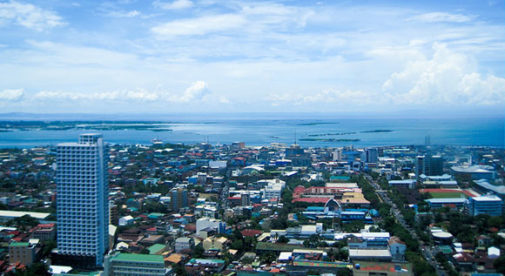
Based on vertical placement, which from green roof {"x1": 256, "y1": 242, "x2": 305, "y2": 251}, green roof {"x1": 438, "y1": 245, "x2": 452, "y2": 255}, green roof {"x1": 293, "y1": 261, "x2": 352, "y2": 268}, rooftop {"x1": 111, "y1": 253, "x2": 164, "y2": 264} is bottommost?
green roof {"x1": 256, "y1": 242, "x2": 305, "y2": 251}

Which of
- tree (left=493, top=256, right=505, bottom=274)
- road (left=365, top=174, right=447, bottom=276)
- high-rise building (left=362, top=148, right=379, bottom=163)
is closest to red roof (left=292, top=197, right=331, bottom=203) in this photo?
road (left=365, top=174, right=447, bottom=276)

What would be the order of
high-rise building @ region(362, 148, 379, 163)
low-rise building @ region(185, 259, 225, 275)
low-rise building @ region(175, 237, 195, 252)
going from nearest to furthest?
1. low-rise building @ region(185, 259, 225, 275)
2. low-rise building @ region(175, 237, 195, 252)
3. high-rise building @ region(362, 148, 379, 163)

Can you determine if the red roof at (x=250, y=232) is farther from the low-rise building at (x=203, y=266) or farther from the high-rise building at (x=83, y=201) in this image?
the high-rise building at (x=83, y=201)

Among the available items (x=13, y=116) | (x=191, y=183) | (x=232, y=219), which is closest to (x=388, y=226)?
(x=232, y=219)

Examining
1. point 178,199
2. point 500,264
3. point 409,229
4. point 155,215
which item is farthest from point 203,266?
point 409,229

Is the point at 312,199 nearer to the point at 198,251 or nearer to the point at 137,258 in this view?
the point at 198,251

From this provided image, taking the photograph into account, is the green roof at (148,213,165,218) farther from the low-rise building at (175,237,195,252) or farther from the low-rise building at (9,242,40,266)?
the low-rise building at (9,242,40,266)
